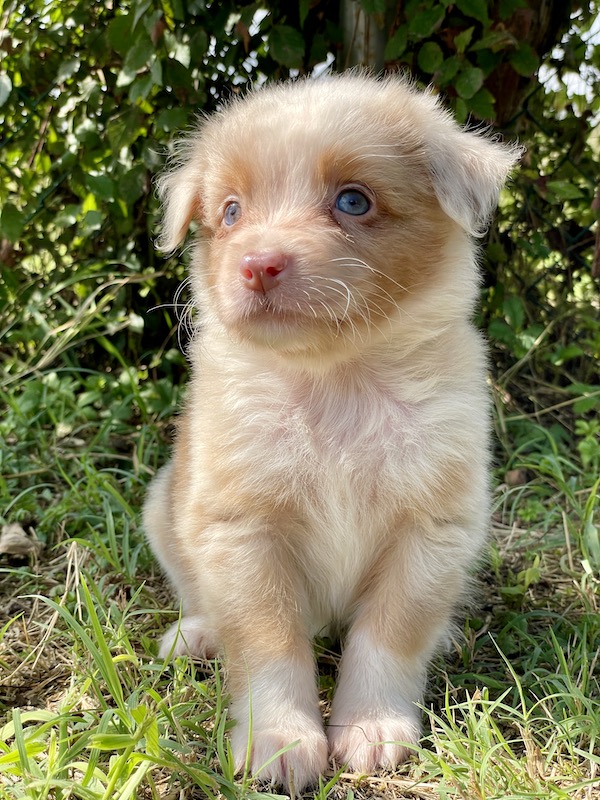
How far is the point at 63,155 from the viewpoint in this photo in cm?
413

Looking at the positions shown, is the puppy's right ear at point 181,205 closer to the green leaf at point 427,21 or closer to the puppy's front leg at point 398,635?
the puppy's front leg at point 398,635

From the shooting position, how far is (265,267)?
2.11 meters

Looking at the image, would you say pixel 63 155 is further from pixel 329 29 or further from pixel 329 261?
pixel 329 261

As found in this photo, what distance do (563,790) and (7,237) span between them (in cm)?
345

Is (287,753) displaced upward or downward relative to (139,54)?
downward

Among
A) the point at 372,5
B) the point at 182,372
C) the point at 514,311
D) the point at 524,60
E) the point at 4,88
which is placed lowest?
the point at 182,372

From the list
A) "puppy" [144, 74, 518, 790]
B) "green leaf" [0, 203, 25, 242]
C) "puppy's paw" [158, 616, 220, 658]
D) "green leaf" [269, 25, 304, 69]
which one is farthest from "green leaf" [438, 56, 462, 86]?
"puppy's paw" [158, 616, 220, 658]

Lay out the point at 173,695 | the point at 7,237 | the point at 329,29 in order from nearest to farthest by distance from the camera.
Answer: the point at 173,695 → the point at 329,29 → the point at 7,237

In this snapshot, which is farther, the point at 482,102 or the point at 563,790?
the point at 482,102

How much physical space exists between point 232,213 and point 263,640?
124 centimetres

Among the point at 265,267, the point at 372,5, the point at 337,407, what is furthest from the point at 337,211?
the point at 372,5

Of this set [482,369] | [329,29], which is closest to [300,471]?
[482,369]

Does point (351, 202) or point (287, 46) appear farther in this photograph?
point (287, 46)

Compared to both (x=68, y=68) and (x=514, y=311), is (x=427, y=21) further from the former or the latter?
(x=68, y=68)
